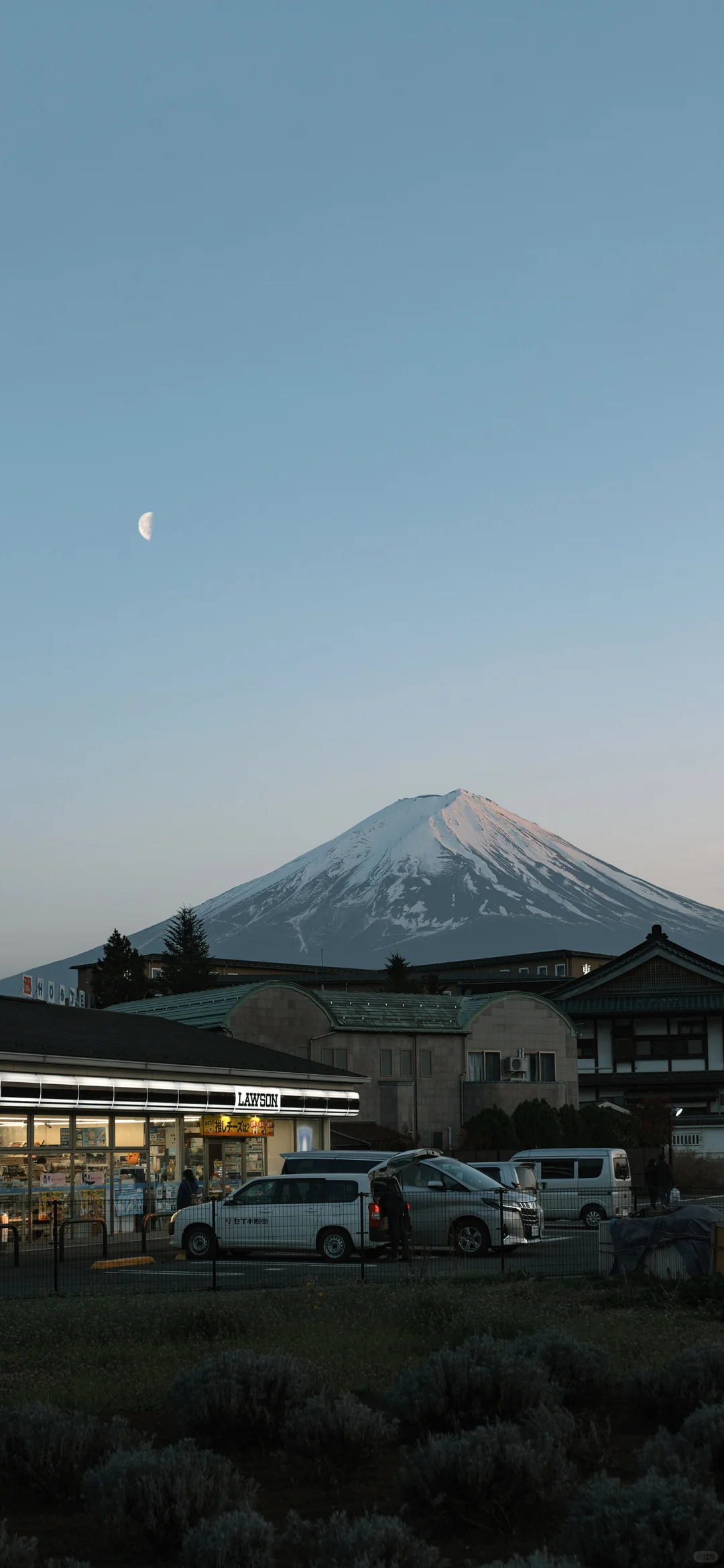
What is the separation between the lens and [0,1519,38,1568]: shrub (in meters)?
8.46

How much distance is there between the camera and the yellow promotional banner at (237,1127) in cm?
4172

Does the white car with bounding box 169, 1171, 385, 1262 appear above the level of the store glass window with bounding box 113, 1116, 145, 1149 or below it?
below

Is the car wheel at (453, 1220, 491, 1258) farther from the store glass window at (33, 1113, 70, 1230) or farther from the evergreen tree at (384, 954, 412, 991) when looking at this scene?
the evergreen tree at (384, 954, 412, 991)

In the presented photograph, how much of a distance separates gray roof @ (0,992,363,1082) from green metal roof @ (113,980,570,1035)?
2.53 meters

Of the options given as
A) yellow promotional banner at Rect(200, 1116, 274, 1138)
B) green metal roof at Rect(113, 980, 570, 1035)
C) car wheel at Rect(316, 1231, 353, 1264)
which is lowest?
car wheel at Rect(316, 1231, 353, 1264)

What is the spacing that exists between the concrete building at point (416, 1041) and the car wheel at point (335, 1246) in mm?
25107

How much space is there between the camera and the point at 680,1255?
20.5 m

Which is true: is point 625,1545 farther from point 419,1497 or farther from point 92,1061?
point 92,1061

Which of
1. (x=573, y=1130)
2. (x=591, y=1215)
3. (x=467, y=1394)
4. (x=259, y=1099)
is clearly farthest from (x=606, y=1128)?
(x=467, y=1394)

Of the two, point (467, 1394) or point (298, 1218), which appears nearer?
point (467, 1394)

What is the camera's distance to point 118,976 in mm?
115312

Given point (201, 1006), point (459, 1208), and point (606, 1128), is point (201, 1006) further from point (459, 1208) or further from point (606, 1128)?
point (459, 1208)

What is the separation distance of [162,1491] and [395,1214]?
20029mm

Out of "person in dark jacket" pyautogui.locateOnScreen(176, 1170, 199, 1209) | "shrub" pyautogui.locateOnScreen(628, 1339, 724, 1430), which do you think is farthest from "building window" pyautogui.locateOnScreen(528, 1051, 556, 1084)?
"shrub" pyautogui.locateOnScreen(628, 1339, 724, 1430)
